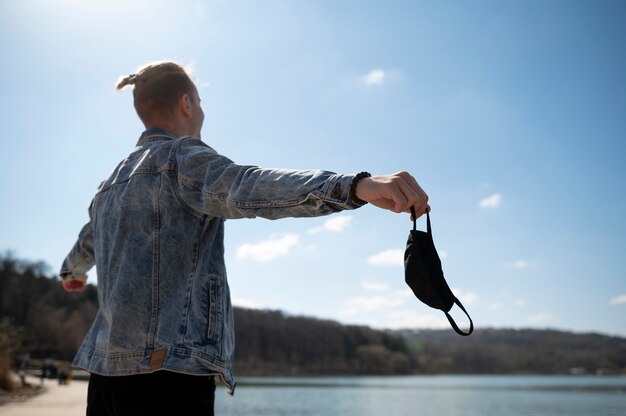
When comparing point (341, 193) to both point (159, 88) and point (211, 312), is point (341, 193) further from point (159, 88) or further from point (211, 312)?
point (159, 88)

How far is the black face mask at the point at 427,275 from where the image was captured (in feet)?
5.08

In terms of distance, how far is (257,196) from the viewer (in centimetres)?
164

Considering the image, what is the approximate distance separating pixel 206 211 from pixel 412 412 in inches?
1451

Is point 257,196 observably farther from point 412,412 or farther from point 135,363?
point 412,412

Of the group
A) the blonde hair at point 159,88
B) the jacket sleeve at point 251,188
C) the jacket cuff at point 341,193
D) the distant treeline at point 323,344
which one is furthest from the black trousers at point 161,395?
the distant treeline at point 323,344

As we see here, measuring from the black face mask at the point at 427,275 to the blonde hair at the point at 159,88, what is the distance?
1.27m

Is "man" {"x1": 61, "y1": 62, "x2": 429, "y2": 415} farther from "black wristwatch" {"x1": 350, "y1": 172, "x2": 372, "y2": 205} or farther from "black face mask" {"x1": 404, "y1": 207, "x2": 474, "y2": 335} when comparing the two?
"black face mask" {"x1": 404, "y1": 207, "x2": 474, "y2": 335}

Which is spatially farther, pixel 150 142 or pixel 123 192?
pixel 150 142

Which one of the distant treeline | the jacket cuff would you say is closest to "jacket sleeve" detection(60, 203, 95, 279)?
the jacket cuff

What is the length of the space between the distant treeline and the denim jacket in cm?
2245

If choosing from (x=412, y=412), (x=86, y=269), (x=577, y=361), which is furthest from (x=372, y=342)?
(x=86, y=269)

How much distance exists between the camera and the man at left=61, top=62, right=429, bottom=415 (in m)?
1.65

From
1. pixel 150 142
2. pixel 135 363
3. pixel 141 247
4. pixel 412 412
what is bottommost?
pixel 412 412

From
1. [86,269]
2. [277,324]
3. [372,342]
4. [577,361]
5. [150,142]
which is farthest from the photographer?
[577,361]
